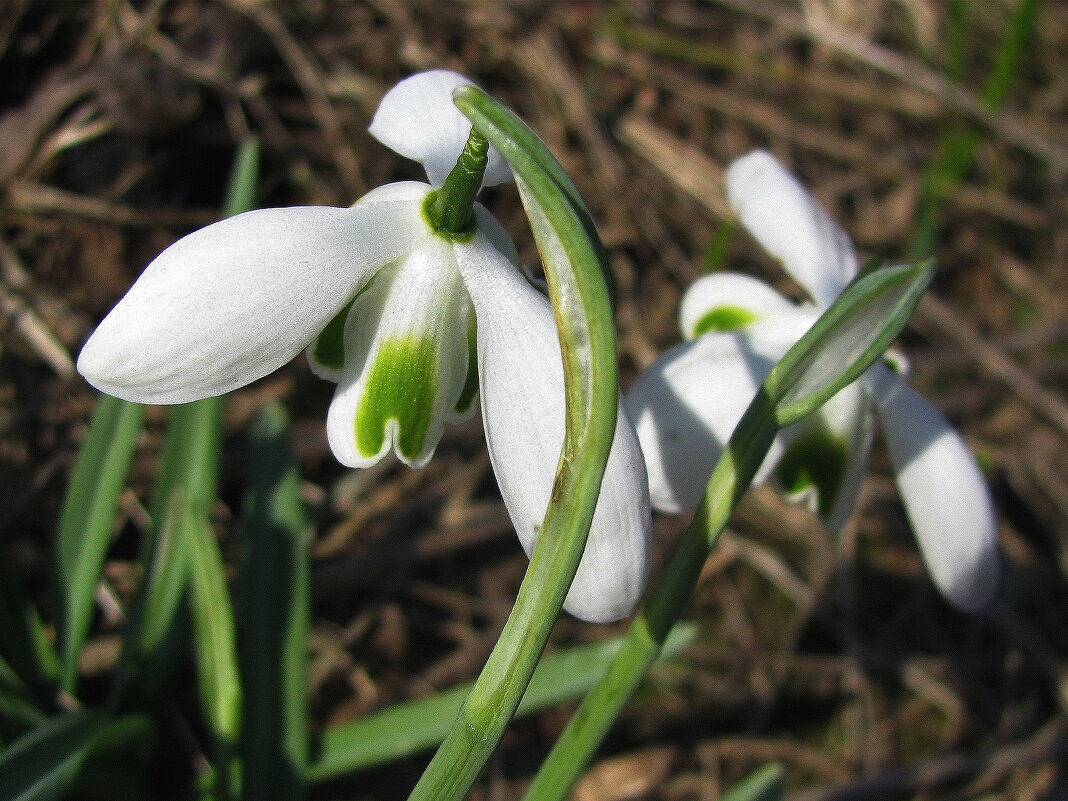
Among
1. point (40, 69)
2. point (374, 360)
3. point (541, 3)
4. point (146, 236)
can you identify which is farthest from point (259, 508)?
point (541, 3)

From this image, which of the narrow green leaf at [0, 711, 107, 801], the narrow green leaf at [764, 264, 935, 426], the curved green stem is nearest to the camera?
the curved green stem

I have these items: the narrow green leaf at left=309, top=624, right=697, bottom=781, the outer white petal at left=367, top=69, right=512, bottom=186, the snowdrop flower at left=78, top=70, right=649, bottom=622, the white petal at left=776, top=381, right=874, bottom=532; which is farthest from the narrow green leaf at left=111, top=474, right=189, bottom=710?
the white petal at left=776, top=381, right=874, bottom=532

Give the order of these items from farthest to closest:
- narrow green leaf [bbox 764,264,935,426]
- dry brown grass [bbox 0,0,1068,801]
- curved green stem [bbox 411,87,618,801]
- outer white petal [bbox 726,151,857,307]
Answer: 1. dry brown grass [bbox 0,0,1068,801]
2. outer white petal [bbox 726,151,857,307]
3. narrow green leaf [bbox 764,264,935,426]
4. curved green stem [bbox 411,87,618,801]

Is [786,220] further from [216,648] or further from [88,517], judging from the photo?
[88,517]

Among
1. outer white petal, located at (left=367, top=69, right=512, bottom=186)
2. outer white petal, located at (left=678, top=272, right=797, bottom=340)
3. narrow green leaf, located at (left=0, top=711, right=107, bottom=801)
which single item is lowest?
narrow green leaf, located at (left=0, top=711, right=107, bottom=801)

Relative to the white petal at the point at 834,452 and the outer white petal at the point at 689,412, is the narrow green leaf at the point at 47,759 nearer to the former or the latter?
the outer white petal at the point at 689,412

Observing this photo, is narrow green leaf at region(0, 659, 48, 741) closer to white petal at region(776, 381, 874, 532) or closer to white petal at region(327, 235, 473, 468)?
white petal at region(327, 235, 473, 468)
